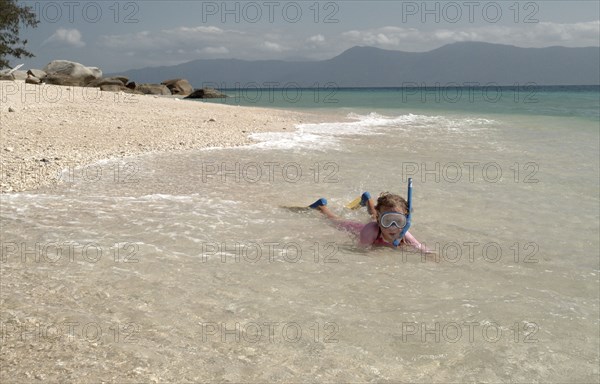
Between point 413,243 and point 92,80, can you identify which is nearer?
point 413,243

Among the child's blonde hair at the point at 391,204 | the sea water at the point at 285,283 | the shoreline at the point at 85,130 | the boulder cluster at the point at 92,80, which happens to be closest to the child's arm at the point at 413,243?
the sea water at the point at 285,283

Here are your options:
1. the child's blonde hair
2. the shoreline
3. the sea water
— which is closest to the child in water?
the child's blonde hair

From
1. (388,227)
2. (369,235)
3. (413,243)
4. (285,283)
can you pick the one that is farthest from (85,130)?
(285,283)

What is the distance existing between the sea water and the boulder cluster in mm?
32001

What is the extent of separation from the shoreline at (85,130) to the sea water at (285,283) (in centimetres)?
82

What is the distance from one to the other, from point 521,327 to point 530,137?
1688 centimetres

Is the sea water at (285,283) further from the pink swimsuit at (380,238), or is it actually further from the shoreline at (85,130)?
the shoreline at (85,130)

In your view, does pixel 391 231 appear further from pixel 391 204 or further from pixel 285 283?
pixel 285 283

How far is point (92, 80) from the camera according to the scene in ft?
146

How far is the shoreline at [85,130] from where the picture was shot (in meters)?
9.34

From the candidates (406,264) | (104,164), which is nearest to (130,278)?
(406,264)

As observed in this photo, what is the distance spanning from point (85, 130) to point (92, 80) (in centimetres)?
3504

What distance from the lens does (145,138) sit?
1312 centimetres

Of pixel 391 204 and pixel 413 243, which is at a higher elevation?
pixel 391 204
